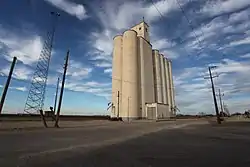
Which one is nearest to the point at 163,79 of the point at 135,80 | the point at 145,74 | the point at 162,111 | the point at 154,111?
the point at 145,74

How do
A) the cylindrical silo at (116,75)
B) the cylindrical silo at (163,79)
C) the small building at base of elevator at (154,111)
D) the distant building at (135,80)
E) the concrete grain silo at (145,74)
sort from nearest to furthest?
the small building at base of elevator at (154,111), the distant building at (135,80), the concrete grain silo at (145,74), the cylindrical silo at (116,75), the cylindrical silo at (163,79)

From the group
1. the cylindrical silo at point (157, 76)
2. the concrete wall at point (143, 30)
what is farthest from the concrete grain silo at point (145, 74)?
the cylindrical silo at point (157, 76)

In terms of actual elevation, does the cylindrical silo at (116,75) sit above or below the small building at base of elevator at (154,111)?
above

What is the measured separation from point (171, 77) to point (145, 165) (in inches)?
4025

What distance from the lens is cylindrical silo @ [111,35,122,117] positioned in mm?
73750

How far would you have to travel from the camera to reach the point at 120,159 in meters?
6.68

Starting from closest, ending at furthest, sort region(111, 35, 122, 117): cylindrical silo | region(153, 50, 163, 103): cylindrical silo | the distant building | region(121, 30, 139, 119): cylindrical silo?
region(121, 30, 139, 119): cylindrical silo
the distant building
region(111, 35, 122, 117): cylindrical silo
region(153, 50, 163, 103): cylindrical silo

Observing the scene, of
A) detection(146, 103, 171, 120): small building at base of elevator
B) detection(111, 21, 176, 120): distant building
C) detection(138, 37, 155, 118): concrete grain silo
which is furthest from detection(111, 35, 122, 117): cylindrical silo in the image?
detection(146, 103, 171, 120): small building at base of elevator

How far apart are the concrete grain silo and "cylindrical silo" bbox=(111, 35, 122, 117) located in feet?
25.4

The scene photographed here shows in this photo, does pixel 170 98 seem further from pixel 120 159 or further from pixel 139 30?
pixel 120 159

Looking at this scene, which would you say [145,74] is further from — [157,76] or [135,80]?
[157,76]

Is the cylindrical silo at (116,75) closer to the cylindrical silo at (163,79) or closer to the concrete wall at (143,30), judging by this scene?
the concrete wall at (143,30)

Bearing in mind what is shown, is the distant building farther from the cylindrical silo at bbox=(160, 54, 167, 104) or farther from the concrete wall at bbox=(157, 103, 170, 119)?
the cylindrical silo at bbox=(160, 54, 167, 104)

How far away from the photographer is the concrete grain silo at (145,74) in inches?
2886
